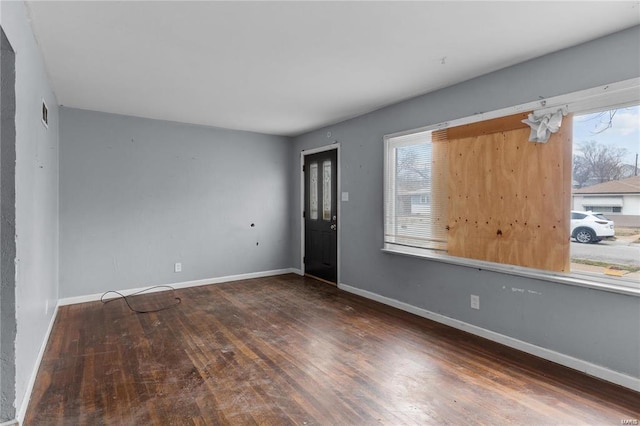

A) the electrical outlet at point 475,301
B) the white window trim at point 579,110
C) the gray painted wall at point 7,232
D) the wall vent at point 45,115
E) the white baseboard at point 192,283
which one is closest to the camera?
the gray painted wall at point 7,232

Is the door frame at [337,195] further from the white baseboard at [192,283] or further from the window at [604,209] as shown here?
the window at [604,209]

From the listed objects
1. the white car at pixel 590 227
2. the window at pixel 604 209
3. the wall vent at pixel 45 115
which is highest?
the wall vent at pixel 45 115

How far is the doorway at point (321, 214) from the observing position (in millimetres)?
5238

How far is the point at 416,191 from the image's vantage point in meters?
3.94

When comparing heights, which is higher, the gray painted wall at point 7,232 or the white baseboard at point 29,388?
the gray painted wall at point 7,232

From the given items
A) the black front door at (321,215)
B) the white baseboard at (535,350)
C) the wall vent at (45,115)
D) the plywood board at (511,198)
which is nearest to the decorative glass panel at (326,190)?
the black front door at (321,215)

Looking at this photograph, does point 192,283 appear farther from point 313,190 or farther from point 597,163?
point 597,163

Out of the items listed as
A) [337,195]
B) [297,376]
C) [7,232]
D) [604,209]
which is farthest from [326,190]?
[7,232]

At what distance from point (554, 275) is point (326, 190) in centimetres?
335

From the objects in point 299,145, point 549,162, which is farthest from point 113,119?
point 549,162

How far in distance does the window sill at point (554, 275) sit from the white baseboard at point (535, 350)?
579mm

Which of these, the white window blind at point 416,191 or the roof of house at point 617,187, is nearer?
the roof of house at point 617,187

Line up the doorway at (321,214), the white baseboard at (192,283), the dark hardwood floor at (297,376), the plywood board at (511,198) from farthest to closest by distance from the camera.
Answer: the doorway at (321,214)
the white baseboard at (192,283)
the plywood board at (511,198)
the dark hardwood floor at (297,376)

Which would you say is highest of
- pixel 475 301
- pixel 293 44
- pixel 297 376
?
pixel 293 44
